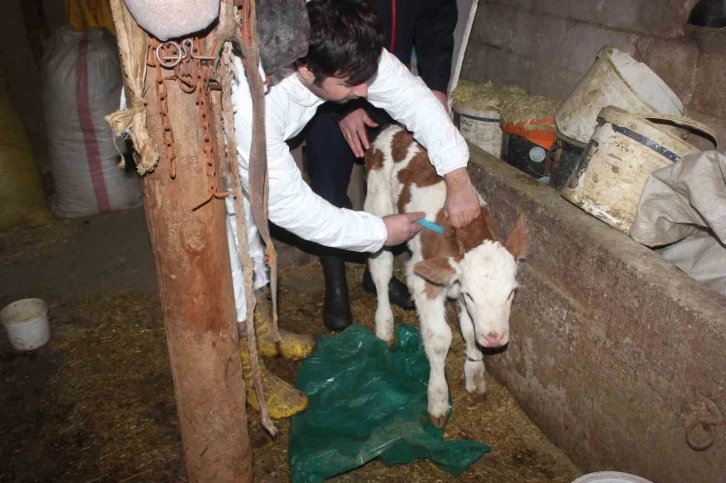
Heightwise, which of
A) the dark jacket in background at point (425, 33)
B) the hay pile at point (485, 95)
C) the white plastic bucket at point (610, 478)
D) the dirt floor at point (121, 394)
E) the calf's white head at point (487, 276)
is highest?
the dark jacket in background at point (425, 33)

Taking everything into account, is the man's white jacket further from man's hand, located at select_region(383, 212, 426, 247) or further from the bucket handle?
the bucket handle

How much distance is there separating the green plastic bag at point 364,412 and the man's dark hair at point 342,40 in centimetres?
163

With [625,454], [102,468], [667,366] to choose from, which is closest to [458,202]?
[667,366]

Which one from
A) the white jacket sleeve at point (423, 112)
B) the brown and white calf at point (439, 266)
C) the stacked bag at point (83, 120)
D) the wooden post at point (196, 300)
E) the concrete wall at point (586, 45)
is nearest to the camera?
the wooden post at point (196, 300)

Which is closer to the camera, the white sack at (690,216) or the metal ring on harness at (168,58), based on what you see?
the metal ring on harness at (168,58)

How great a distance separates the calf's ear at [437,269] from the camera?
2748 millimetres

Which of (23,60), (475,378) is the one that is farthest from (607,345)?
(23,60)

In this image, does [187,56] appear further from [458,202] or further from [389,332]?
[389,332]

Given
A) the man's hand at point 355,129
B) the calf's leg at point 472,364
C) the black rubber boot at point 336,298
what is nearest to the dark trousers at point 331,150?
the man's hand at point 355,129

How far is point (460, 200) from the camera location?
2875 millimetres

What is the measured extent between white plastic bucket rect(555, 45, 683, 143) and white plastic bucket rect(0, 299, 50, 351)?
3.32 metres

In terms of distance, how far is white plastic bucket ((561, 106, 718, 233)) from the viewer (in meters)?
2.54

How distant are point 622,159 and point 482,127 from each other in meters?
1.34

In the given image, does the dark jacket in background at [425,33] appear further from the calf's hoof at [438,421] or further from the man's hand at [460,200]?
the calf's hoof at [438,421]
